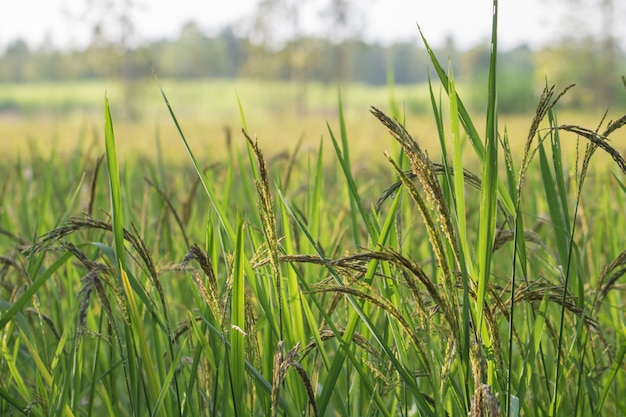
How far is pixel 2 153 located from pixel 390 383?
6999 millimetres

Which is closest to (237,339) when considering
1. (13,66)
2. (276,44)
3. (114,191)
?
A: (114,191)

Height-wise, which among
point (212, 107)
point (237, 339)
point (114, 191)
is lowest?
point (212, 107)

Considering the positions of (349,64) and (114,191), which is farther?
(349,64)

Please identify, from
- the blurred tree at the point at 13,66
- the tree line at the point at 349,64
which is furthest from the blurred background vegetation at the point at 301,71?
the blurred tree at the point at 13,66

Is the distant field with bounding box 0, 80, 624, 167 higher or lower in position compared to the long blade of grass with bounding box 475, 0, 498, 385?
lower

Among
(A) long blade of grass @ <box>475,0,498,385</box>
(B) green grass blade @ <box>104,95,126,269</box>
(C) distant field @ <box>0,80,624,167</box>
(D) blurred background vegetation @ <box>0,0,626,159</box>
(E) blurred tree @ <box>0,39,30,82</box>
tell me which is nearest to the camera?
(A) long blade of grass @ <box>475,0,498,385</box>

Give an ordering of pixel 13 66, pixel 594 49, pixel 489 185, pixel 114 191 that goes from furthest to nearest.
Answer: pixel 13 66 < pixel 594 49 < pixel 114 191 < pixel 489 185

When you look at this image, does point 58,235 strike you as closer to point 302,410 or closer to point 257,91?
point 302,410

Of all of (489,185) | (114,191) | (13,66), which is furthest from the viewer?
(13,66)

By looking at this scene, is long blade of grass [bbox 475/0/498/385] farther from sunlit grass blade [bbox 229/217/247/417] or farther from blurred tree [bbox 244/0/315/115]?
blurred tree [bbox 244/0/315/115]

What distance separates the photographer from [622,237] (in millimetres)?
1902

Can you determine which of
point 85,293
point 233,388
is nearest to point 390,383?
point 233,388

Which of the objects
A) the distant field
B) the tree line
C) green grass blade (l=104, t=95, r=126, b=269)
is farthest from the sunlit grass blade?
the tree line

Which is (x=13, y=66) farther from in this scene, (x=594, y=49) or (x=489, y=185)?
(x=489, y=185)
